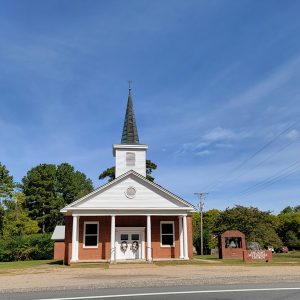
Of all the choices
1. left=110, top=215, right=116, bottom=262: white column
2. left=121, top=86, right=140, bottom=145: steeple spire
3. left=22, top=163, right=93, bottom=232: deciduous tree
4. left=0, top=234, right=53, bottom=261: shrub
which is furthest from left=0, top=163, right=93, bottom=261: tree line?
left=110, top=215, right=116, bottom=262: white column

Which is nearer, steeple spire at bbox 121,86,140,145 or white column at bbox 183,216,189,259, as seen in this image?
white column at bbox 183,216,189,259

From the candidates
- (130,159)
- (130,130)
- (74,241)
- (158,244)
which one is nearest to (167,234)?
(158,244)

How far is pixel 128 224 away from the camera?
1191 inches

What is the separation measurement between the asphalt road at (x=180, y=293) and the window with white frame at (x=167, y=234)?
17756mm

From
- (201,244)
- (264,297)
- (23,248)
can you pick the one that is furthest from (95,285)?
(201,244)

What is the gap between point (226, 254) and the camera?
3053cm

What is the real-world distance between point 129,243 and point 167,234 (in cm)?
303

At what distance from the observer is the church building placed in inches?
1120

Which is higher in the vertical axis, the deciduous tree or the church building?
the deciduous tree

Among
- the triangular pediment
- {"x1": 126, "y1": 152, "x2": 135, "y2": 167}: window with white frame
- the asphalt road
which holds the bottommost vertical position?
the asphalt road

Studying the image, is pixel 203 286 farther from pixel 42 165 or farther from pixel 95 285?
pixel 42 165

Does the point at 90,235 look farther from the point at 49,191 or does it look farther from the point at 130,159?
the point at 49,191

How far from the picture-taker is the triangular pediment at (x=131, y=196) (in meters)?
28.7

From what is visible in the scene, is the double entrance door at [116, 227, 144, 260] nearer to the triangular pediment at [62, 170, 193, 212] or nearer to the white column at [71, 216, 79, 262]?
the triangular pediment at [62, 170, 193, 212]
